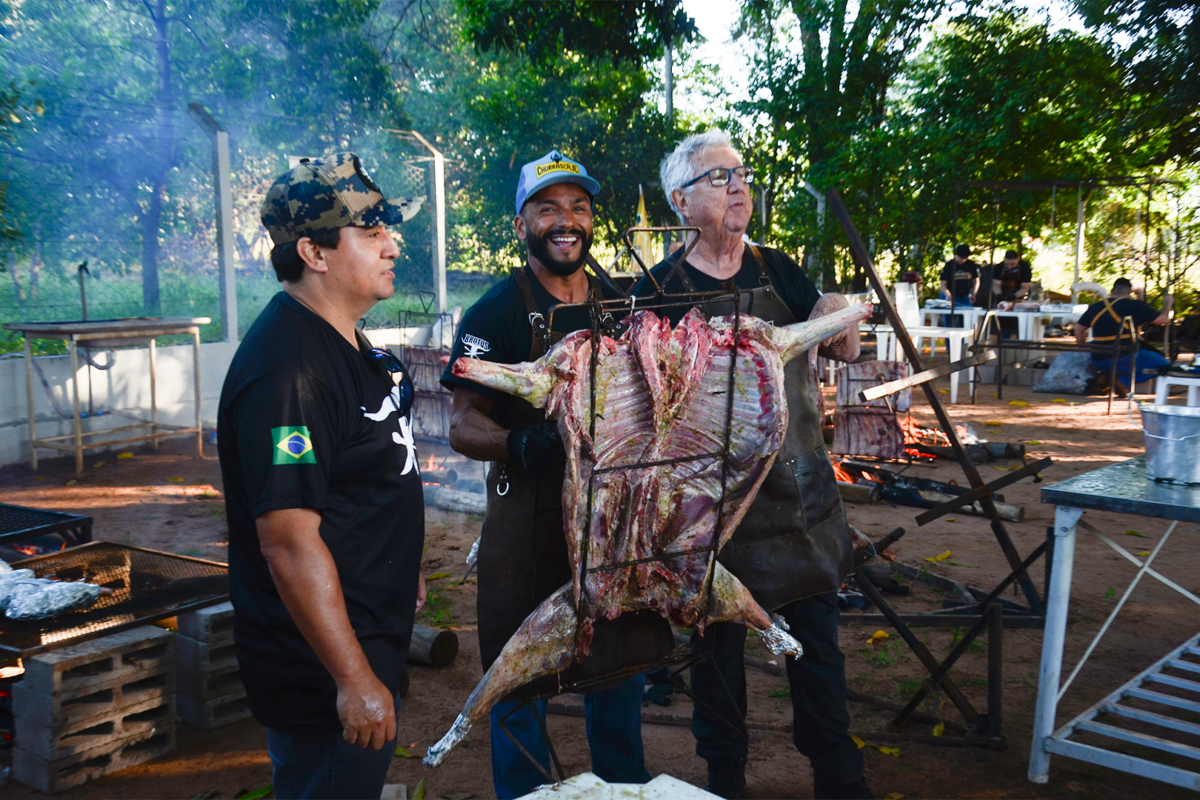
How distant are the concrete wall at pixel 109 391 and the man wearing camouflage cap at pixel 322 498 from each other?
6940 millimetres

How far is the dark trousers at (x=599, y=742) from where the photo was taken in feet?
7.88

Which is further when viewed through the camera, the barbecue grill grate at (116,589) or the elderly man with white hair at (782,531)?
the barbecue grill grate at (116,589)

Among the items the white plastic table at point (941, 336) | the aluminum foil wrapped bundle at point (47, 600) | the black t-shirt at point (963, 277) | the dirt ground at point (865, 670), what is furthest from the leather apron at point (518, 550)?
the black t-shirt at point (963, 277)

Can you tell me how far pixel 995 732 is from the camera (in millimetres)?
3188

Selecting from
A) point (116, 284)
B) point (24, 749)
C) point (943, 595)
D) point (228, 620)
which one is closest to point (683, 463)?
point (228, 620)

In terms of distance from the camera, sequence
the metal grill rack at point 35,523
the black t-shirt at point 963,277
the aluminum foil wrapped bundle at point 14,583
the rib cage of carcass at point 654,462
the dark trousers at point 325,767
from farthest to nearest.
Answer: the black t-shirt at point 963,277
the metal grill rack at point 35,523
the aluminum foil wrapped bundle at point 14,583
the rib cage of carcass at point 654,462
the dark trousers at point 325,767

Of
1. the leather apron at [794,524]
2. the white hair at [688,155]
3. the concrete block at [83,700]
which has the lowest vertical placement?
the concrete block at [83,700]

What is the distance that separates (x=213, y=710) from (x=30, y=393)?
5527mm

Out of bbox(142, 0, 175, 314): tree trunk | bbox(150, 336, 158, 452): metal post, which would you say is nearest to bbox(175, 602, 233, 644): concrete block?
bbox(150, 336, 158, 452): metal post

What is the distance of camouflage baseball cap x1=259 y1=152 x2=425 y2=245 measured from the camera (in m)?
1.74

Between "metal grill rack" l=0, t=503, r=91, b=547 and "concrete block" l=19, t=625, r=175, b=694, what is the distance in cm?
107

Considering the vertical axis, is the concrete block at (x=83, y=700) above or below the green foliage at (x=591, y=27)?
below

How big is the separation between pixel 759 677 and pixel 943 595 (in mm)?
1500

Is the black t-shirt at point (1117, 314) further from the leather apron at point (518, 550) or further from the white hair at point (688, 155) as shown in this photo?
the leather apron at point (518, 550)
